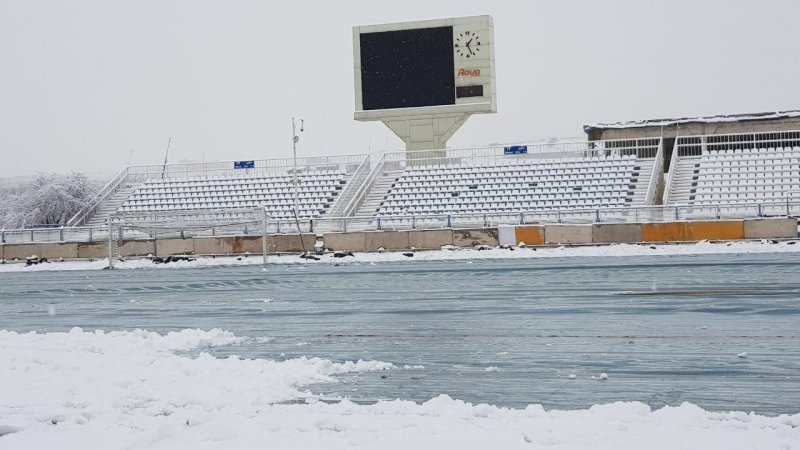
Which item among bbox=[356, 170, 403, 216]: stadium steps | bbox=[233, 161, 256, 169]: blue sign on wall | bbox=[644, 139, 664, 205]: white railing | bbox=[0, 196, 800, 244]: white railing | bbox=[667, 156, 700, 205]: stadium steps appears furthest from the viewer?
bbox=[233, 161, 256, 169]: blue sign on wall

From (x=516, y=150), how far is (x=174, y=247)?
67.7 feet

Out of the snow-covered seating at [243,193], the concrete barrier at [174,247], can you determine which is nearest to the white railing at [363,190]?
the snow-covered seating at [243,193]

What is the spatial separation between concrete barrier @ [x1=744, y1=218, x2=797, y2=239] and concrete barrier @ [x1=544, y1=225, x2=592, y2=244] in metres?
5.41

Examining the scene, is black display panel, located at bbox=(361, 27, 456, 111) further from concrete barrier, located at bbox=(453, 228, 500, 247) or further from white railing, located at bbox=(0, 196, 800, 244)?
concrete barrier, located at bbox=(453, 228, 500, 247)

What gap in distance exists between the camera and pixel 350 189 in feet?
180

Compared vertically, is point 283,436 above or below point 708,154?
below

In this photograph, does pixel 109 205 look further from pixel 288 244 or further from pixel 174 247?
pixel 288 244

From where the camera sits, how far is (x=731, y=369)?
35.0 feet

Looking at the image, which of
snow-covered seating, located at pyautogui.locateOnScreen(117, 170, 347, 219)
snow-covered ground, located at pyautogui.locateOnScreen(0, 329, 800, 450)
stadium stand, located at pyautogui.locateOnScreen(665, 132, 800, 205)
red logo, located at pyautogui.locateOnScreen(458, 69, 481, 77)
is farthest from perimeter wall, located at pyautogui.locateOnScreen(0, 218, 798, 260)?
snow-covered ground, located at pyautogui.locateOnScreen(0, 329, 800, 450)

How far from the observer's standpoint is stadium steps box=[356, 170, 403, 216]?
5197 cm

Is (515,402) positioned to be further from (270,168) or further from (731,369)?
(270,168)


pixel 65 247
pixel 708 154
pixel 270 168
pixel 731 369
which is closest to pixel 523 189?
pixel 708 154

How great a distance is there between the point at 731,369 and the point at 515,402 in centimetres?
264

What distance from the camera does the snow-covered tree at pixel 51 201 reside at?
255 feet
